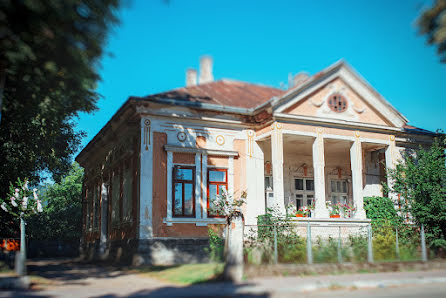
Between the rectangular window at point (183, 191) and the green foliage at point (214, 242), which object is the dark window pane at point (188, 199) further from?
the green foliage at point (214, 242)

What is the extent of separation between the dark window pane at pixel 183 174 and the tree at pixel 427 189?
8.15 m

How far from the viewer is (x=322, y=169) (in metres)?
19.0

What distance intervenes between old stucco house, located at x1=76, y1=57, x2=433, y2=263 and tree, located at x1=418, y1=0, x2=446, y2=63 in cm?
1040

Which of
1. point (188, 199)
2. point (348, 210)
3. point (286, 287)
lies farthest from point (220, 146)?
point (286, 287)

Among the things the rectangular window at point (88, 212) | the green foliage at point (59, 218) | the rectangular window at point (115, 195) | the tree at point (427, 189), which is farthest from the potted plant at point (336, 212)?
Result: the green foliage at point (59, 218)

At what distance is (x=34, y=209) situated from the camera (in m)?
16.7

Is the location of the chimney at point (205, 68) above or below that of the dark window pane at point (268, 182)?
above

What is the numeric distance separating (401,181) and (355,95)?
450 centimetres

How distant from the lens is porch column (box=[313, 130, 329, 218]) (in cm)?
1828

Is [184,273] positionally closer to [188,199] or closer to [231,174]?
[188,199]

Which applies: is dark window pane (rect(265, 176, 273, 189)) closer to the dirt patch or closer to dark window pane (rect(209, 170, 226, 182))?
dark window pane (rect(209, 170, 226, 182))

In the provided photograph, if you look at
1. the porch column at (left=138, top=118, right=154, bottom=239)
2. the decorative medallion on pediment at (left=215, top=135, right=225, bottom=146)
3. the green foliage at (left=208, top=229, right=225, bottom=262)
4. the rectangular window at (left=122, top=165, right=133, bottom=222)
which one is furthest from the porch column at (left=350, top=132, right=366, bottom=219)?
the rectangular window at (left=122, top=165, right=133, bottom=222)

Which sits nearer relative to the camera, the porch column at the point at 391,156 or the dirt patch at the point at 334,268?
the dirt patch at the point at 334,268

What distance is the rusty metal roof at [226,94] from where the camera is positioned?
764 inches
